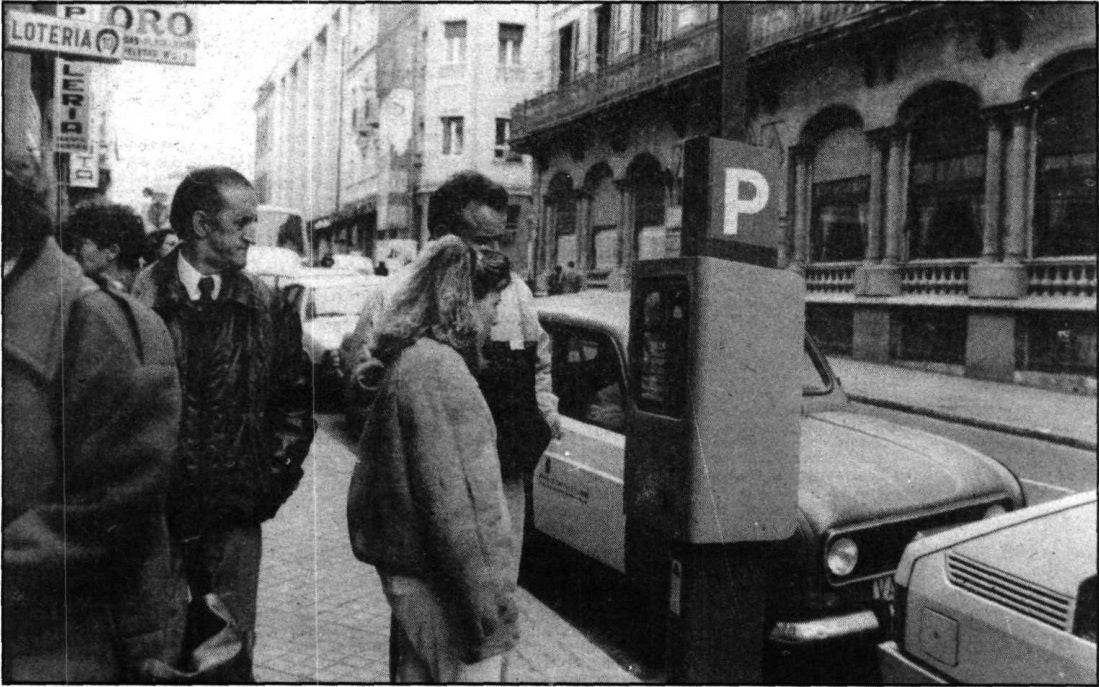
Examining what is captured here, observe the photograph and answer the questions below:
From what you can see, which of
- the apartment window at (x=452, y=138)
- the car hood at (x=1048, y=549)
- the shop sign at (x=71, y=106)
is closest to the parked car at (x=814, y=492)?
the car hood at (x=1048, y=549)

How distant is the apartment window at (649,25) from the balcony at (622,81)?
819mm

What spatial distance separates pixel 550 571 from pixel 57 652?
315 cm

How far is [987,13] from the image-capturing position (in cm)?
1426

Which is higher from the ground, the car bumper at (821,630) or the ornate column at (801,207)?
the ornate column at (801,207)

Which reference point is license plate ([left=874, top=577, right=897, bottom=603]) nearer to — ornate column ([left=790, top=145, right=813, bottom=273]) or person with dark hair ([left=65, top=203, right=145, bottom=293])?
person with dark hair ([left=65, top=203, right=145, bottom=293])

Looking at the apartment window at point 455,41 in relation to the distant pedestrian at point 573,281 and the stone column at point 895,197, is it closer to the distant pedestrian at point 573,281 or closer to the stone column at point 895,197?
the distant pedestrian at point 573,281

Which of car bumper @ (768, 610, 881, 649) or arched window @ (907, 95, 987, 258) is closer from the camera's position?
car bumper @ (768, 610, 881, 649)

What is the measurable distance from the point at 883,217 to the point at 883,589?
14585 millimetres

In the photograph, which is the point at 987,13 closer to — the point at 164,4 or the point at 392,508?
the point at 164,4

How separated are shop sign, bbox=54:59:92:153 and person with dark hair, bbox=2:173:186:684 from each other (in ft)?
17.7

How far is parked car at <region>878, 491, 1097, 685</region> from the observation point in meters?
2.16

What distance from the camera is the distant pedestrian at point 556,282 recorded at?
2340 centimetres

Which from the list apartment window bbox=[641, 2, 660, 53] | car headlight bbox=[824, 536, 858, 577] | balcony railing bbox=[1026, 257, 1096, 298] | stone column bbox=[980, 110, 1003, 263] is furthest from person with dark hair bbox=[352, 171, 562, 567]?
apartment window bbox=[641, 2, 660, 53]

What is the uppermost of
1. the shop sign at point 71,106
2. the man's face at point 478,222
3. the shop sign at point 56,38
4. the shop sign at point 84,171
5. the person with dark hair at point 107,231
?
the shop sign at point 71,106
